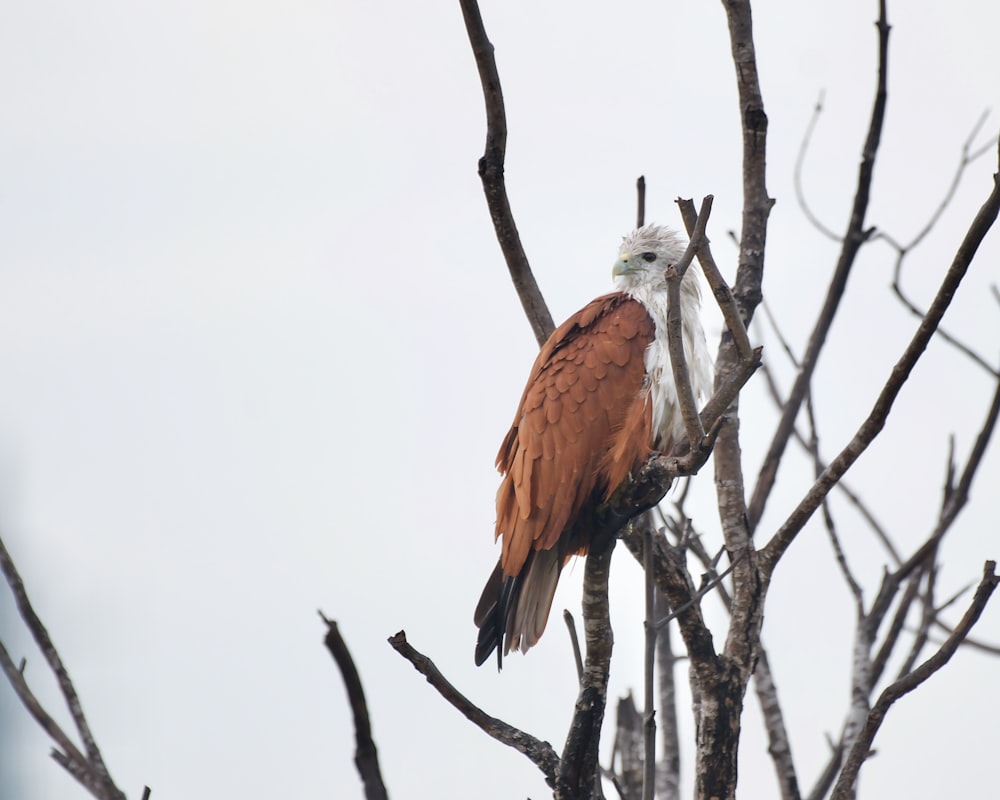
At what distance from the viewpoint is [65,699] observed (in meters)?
2.57

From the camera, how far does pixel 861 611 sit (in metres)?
5.34

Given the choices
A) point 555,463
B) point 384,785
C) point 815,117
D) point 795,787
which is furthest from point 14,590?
point 815,117

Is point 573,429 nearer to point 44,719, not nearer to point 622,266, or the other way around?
point 622,266

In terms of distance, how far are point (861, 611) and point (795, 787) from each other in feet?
3.09

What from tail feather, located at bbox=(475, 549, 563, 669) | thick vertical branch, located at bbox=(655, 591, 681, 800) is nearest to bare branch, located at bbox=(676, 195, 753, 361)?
tail feather, located at bbox=(475, 549, 563, 669)

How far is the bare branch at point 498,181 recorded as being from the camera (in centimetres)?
403

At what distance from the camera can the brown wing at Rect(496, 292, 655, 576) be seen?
4723 mm

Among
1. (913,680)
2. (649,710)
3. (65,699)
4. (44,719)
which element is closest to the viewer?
(44,719)

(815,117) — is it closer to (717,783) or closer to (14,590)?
(717,783)

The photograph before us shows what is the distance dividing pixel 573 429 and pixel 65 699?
2.64m

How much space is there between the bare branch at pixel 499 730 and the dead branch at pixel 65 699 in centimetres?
113

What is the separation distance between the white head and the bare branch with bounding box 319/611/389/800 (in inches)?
166

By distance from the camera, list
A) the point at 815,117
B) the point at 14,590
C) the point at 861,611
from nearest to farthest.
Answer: the point at 14,590 → the point at 861,611 → the point at 815,117

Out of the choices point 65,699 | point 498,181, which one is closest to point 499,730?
point 65,699
